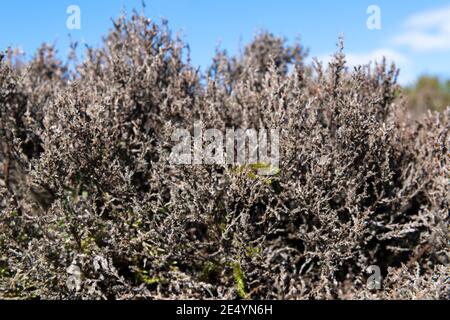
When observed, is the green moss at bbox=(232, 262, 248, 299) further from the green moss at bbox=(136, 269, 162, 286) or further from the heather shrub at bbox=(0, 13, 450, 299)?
the green moss at bbox=(136, 269, 162, 286)

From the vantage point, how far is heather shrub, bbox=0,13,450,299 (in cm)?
382

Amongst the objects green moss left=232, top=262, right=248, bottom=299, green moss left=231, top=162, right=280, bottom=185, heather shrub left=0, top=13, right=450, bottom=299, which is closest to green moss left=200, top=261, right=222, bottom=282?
heather shrub left=0, top=13, right=450, bottom=299

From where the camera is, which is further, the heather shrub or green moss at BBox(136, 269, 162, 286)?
green moss at BBox(136, 269, 162, 286)

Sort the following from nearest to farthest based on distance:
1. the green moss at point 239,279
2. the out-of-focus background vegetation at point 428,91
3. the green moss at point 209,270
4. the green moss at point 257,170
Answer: the green moss at point 257,170 < the green moss at point 239,279 < the green moss at point 209,270 < the out-of-focus background vegetation at point 428,91

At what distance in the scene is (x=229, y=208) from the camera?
390cm

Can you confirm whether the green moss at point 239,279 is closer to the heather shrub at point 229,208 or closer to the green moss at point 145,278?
the heather shrub at point 229,208

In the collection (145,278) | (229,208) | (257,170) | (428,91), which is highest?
(428,91)

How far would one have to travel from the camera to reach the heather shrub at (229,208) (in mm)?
3818

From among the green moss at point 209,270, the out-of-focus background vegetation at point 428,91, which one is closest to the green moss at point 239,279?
the green moss at point 209,270

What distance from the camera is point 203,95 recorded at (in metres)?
4.89

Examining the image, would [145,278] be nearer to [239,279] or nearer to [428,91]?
[239,279]

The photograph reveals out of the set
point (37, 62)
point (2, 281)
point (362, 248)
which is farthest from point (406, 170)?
point (37, 62)

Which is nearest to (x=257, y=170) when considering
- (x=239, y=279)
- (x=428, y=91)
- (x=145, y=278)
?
(x=239, y=279)

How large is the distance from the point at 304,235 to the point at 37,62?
5.17 m
